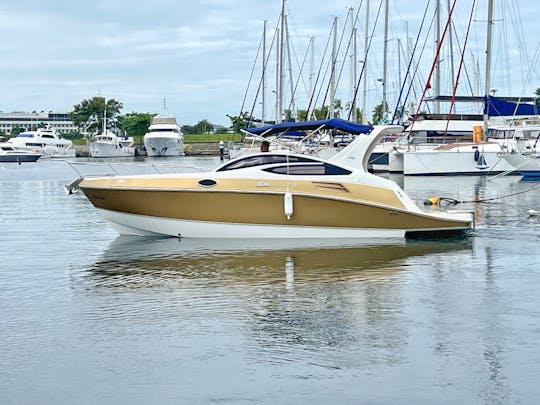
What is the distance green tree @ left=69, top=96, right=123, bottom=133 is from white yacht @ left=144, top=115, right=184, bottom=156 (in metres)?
46.3

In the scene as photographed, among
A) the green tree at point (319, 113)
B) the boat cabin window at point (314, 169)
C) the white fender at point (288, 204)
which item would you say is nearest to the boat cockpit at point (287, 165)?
the boat cabin window at point (314, 169)

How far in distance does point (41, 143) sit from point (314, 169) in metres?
95.4

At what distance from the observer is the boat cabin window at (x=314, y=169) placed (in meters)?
18.5

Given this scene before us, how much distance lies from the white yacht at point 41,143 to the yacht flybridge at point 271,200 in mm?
89090

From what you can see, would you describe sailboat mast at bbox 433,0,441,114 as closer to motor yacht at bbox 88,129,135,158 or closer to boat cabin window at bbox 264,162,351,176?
boat cabin window at bbox 264,162,351,176

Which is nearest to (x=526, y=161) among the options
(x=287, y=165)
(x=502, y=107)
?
(x=502, y=107)

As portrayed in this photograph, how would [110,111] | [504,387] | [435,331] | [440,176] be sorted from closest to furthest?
[504,387]
[435,331]
[440,176]
[110,111]

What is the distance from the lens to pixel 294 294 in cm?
1353

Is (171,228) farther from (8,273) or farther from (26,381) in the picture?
(26,381)

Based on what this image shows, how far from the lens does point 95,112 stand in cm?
16812

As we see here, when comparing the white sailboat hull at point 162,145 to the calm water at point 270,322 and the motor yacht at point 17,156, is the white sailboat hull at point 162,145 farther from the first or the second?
the calm water at point 270,322

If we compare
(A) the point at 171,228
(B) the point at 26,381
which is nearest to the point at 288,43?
(A) the point at 171,228

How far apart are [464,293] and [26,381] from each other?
703cm

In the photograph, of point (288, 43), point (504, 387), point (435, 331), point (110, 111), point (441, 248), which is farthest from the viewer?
point (110, 111)
